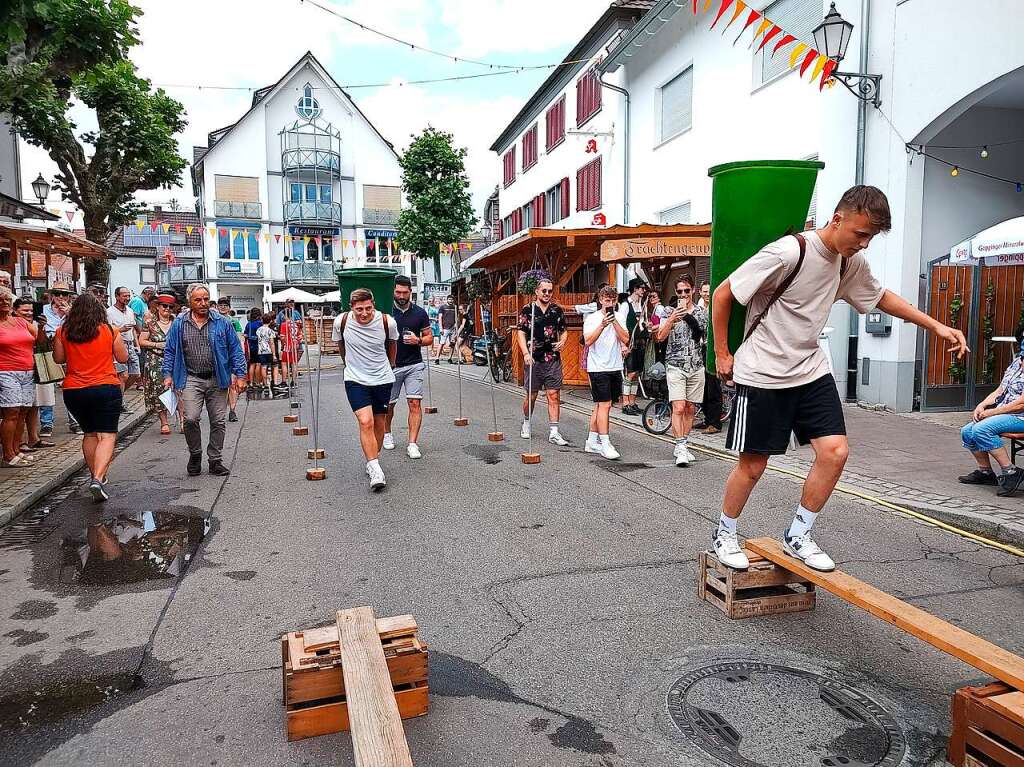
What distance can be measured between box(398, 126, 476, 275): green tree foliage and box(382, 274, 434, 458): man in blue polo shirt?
2610 centimetres

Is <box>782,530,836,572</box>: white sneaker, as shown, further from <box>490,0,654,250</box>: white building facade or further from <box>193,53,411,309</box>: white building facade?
<box>193,53,411,309</box>: white building facade

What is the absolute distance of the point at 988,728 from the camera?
2.47 metres

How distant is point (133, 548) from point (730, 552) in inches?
162

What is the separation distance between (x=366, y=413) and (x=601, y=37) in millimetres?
17824

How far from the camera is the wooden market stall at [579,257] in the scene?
504 inches

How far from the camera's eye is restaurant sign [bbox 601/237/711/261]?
12.6 meters

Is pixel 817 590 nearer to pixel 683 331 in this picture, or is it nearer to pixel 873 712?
pixel 873 712

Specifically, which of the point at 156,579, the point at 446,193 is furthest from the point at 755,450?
the point at 446,193

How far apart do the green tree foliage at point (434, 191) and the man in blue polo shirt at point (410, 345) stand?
26.1 m

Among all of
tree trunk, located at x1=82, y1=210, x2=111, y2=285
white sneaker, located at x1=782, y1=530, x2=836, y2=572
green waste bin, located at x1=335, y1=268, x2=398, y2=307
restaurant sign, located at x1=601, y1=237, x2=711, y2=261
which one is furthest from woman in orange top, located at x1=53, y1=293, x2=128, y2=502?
tree trunk, located at x1=82, y1=210, x2=111, y2=285

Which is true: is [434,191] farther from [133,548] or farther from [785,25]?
[133,548]

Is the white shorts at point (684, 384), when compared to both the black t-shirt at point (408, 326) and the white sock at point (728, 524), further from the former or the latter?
the white sock at point (728, 524)

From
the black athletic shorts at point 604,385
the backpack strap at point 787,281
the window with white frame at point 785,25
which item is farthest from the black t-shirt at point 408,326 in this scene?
the window with white frame at point 785,25

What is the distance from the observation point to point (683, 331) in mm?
8680
